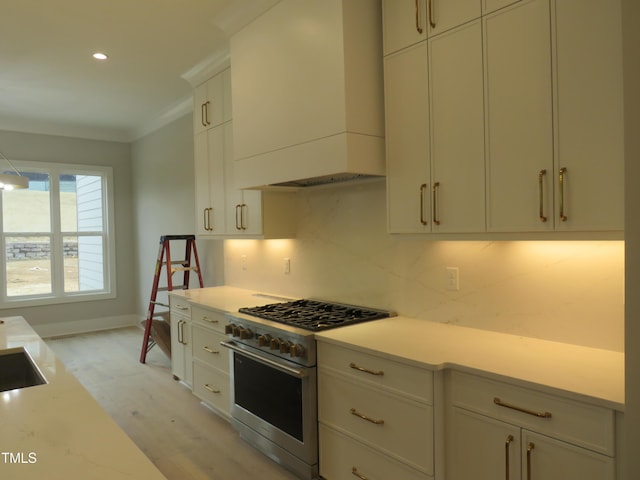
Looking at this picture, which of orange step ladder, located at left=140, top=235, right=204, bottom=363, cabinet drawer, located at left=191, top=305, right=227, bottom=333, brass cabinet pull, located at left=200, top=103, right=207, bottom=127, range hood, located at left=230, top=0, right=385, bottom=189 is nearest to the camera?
range hood, located at left=230, top=0, right=385, bottom=189

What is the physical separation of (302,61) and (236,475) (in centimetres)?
242

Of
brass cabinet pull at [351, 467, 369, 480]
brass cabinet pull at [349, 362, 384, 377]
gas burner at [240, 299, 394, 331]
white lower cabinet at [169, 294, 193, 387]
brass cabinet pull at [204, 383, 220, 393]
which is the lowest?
brass cabinet pull at [351, 467, 369, 480]

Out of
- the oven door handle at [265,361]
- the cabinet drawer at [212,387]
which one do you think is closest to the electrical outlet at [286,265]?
the oven door handle at [265,361]

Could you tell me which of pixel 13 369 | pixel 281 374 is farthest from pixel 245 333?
pixel 13 369

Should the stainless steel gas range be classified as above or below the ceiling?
below

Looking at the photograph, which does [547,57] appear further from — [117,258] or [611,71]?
[117,258]

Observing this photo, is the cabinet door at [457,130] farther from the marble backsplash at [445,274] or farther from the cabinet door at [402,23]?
the marble backsplash at [445,274]

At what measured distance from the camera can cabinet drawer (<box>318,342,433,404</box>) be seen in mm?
1816

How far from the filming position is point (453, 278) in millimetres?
2352

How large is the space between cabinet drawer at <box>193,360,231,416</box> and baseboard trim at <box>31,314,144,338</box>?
331 centimetres

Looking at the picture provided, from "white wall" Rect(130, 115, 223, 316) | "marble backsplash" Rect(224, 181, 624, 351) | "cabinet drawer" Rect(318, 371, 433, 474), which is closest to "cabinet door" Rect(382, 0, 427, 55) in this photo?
"marble backsplash" Rect(224, 181, 624, 351)

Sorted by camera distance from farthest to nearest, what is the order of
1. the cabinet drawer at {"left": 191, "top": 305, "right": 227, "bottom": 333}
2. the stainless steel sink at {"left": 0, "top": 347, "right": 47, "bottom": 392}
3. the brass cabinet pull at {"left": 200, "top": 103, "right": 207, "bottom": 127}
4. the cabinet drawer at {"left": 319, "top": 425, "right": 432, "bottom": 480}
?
1. the brass cabinet pull at {"left": 200, "top": 103, "right": 207, "bottom": 127}
2. the cabinet drawer at {"left": 191, "top": 305, "right": 227, "bottom": 333}
3. the stainless steel sink at {"left": 0, "top": 347, "right": 47, "bottom": 392}
4. the cabinet drawer at {"left": 319, "top": 425, "right": 432, "bottom": 480}

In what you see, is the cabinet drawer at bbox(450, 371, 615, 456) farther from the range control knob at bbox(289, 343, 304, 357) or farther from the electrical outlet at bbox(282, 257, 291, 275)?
the electrical outlet at bbox(282, 257, 291, 275)

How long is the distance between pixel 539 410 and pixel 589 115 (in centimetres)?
105
